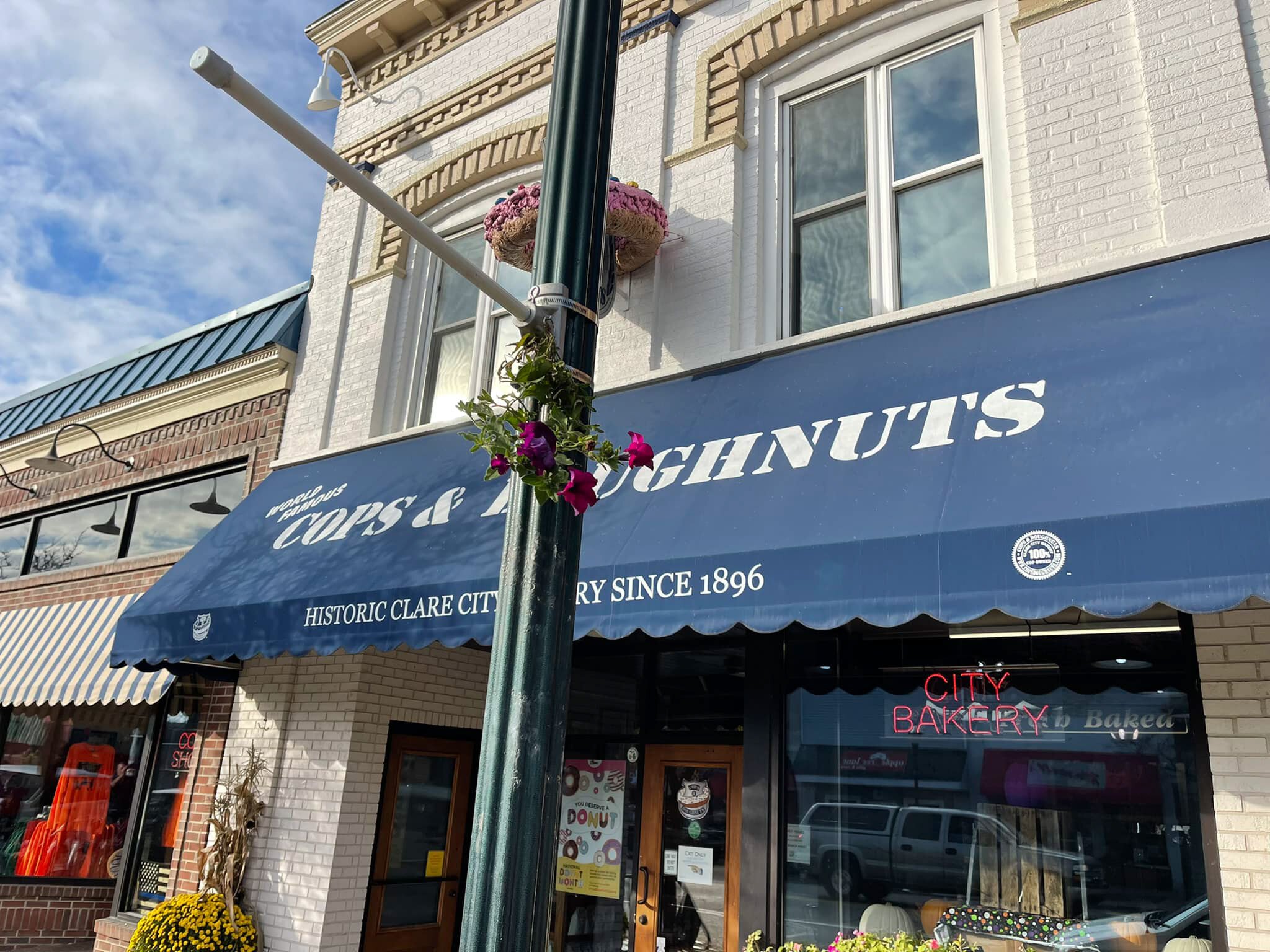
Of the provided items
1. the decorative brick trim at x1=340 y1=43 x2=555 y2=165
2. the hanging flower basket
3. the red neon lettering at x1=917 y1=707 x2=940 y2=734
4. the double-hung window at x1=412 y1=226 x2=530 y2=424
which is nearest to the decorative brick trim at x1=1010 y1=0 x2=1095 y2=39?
the hanging flower basket

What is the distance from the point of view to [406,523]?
6.89 m

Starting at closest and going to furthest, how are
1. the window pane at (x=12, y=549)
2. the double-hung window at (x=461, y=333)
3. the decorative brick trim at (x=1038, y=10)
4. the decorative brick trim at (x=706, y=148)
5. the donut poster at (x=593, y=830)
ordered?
the decorative brick trim at (x=1038, y=10), the donut poster at (x=593, y=830), the decorative brick trim at (x=706, y=148), the double-hung window at (x=461, y=333), the window pane at (x=12, y=549)

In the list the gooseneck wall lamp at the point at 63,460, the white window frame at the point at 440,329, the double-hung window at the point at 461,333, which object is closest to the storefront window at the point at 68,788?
the gooseneck wall lamp at the point at 63,460

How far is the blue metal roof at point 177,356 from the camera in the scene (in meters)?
10.3

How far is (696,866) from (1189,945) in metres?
3.05

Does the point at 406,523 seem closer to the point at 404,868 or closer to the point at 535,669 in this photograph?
the point at 404,868

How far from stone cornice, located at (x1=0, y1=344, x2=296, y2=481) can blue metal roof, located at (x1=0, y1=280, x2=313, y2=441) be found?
83mm

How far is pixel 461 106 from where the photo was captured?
9625 millimetres

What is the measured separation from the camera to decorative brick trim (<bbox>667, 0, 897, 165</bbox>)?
7.38 meters

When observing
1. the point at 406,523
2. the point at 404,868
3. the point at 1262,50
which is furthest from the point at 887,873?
the point at 1262,50

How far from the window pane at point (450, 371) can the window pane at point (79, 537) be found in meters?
4.46

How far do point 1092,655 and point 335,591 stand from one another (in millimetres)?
4595

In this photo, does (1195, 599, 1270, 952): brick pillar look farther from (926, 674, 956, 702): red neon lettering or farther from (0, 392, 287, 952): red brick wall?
(0, 392, 287, 952): red brick wall

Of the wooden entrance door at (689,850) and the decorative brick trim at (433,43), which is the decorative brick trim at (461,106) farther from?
the wooden entrance door at (689,850)
